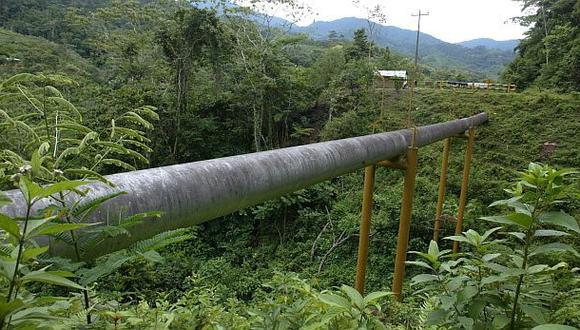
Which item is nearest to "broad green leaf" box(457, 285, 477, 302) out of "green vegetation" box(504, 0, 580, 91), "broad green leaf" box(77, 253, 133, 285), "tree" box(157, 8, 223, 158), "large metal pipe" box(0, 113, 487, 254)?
"large metal pipe" box(0, 113, 487, 254)


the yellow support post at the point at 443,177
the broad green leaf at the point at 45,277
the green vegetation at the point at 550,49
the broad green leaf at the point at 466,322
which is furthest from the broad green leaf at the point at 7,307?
the green vegetation at the point at 550,49

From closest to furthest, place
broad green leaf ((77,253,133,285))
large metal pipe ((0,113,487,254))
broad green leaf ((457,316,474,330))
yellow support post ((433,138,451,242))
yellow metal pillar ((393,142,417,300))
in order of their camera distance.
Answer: broad green leaf ((77,253,133,285))
large metal pipe ((0,113,487,254))
broad green leaf ((457,316,474,330))
yellow metal pillar ((393,142,417,300))
yellow support post ((433,138,451,242))

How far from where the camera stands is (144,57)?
15742 mm

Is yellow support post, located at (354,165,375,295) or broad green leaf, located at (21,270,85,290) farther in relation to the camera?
yellow support post, located at (354,165,375,295)

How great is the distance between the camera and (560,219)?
913 mm

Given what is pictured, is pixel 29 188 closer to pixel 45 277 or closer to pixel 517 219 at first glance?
pixel 45 277

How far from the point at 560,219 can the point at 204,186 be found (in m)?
0.80

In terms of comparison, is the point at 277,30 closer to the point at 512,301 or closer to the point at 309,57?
the point at 309,57

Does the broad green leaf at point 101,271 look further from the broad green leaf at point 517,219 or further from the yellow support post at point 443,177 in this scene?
the yellow support post at point 443,177

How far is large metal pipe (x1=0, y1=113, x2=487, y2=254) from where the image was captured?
0.79 metres

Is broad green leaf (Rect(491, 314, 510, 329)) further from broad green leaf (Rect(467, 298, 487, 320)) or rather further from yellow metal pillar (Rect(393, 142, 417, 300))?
yellow metal pillar (Rect(393, 142, 417, 300))

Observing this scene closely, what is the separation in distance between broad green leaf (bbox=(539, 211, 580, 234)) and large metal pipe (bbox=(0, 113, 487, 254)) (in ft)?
2.42

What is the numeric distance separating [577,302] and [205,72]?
1639cm

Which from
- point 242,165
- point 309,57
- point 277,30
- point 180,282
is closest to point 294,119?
point 277,30
